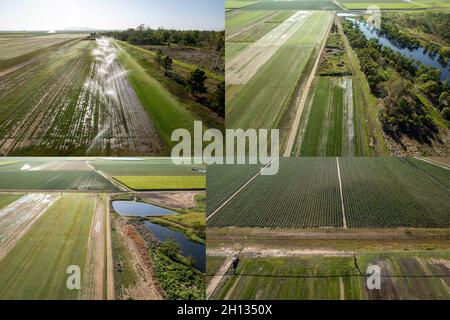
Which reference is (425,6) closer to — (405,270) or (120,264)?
(405,270)

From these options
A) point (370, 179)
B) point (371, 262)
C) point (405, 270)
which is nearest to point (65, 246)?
point (371, 262)

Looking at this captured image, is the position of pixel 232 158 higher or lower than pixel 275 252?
higher

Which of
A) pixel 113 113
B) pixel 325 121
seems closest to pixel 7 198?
pixel 113 113

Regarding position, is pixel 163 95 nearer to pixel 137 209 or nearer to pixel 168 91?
pixel 168 91

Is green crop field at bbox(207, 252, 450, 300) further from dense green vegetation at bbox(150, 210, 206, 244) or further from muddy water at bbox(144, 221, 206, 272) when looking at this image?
dense green vegetation at bbox(150, 210, 206, 244)

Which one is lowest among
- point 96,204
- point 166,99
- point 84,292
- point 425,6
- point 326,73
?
point 84,292

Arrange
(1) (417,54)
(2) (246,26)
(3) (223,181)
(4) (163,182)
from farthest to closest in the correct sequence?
1. (2) (246,26)
2. (1) (417,54)
3. (4) (163,182)
4. (3) (223,181)
